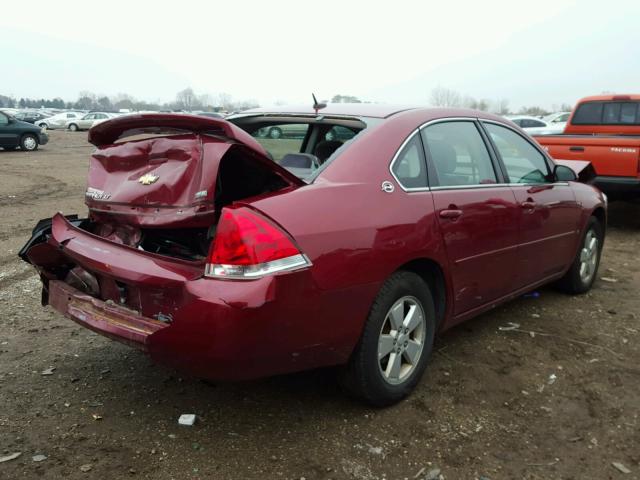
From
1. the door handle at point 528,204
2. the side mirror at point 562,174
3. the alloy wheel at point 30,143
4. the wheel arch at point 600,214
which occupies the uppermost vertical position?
the side mirror at point 562,174

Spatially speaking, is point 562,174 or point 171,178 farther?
point 562,174

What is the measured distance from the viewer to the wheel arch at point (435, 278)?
3238mm

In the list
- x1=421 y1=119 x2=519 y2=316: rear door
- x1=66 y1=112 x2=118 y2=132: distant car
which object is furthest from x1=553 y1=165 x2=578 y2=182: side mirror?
x1=66 y1=112 x2=118 y2=132: distant car

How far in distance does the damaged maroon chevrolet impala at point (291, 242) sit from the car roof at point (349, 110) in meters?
0.03

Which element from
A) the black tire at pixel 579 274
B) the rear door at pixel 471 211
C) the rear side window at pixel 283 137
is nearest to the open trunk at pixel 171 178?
the rear side window at pixel 283 137

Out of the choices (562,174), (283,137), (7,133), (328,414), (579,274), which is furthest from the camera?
(7,133)

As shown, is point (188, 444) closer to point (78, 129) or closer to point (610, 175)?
point (610, 175)

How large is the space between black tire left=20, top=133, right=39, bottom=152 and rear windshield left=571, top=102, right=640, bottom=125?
18.5 metres

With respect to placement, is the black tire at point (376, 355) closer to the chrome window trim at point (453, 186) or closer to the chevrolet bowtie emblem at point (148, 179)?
the chrome window trim at point (453, 186)

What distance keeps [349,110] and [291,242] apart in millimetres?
1391

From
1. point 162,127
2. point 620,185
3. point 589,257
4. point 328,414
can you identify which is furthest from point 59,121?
point 328,414

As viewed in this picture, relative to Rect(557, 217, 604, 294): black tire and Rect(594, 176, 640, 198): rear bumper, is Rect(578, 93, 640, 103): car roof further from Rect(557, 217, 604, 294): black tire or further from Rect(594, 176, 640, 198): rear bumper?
Rect(557, 217, 604, 294): black tire

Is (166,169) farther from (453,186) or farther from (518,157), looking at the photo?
(518,157)

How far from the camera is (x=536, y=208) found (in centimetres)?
419
